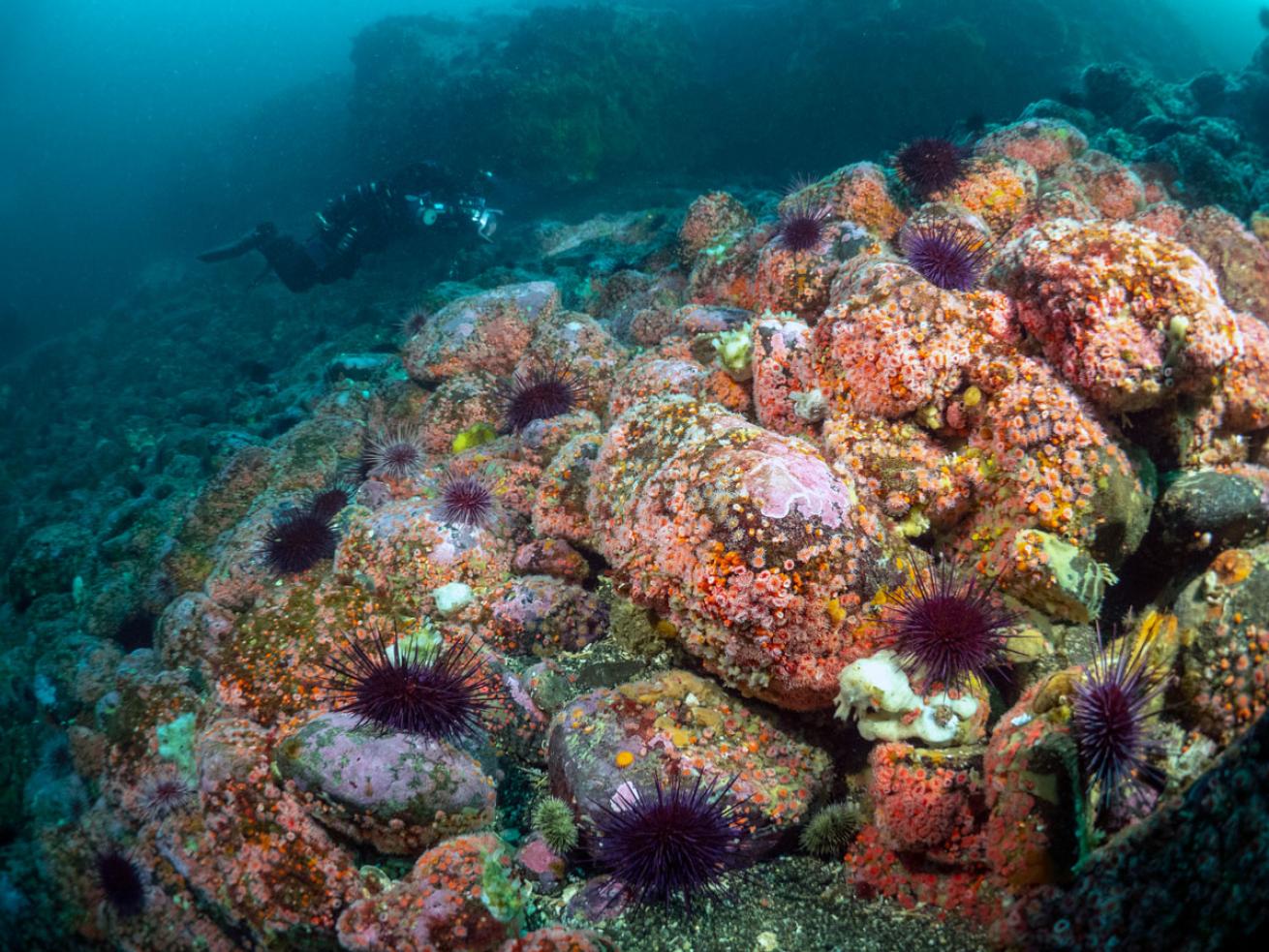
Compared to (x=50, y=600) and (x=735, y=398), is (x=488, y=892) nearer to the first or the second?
(x=735, y=398)

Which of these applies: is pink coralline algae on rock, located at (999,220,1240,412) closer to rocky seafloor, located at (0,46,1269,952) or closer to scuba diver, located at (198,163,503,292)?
rocky seafloor, located at (0,46,1269,952)

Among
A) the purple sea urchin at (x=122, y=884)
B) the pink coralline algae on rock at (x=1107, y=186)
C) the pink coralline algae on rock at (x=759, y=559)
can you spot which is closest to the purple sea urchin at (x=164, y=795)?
the purple sea urchin at (x=122, y=884)

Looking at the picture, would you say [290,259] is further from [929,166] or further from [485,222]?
[929,166]

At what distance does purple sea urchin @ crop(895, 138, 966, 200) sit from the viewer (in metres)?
6.75

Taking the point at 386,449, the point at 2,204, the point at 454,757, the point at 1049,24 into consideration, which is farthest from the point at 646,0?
the point at 2,204

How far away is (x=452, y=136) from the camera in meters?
23.5

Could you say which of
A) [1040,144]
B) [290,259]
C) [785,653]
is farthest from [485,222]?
[785,653]

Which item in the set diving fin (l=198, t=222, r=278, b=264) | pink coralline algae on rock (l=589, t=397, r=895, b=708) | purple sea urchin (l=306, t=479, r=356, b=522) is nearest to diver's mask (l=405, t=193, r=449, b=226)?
diving fin (l=198, t=222, r=278, b=264)

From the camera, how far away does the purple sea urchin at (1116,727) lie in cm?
247

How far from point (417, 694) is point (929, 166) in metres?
7.07

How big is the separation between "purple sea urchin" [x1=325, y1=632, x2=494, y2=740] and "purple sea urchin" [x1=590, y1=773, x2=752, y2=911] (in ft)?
3.81

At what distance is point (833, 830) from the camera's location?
338cm

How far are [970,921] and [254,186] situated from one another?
137 ft

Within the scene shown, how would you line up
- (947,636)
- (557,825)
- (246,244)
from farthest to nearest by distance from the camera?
(246,244)
(557,825)
(947,636)
